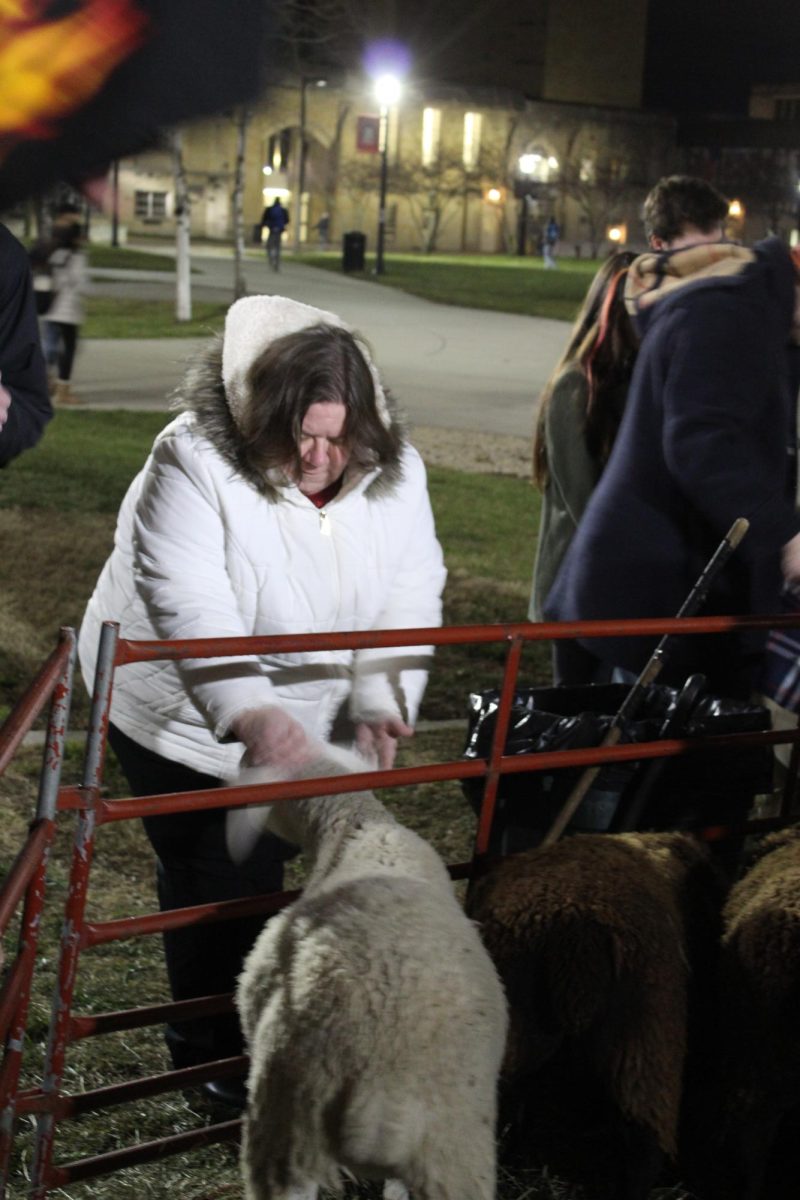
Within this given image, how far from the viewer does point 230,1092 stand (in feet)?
10.3

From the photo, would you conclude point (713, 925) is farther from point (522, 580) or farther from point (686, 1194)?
point (522, 580)

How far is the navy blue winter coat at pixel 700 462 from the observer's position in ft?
12.1

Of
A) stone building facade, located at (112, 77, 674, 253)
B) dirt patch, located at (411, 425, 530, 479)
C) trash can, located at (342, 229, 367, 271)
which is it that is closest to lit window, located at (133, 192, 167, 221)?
stone building facade, located at (112, 77, 674, 253)

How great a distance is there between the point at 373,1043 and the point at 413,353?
19.0m

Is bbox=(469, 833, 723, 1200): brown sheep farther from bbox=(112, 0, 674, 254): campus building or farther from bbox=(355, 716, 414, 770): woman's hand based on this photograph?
bbox=(112, 0, 674, 254): campus building

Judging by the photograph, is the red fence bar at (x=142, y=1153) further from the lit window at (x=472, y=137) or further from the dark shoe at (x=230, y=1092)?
the lit window at (x=472, y=137)

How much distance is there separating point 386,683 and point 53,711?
951mm

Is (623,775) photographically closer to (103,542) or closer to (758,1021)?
(758,1021)

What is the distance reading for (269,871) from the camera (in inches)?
128

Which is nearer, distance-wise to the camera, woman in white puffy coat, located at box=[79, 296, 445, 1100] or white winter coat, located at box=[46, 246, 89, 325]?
woman in white puffy coat, located at box=[79, 296, 445, 1100]

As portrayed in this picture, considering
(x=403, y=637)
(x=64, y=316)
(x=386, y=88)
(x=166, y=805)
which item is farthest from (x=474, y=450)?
(x=386, y=88)

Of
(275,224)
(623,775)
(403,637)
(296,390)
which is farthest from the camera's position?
(275,224)

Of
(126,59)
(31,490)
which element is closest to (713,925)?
(126,59)

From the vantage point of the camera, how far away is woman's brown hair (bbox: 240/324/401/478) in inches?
114
